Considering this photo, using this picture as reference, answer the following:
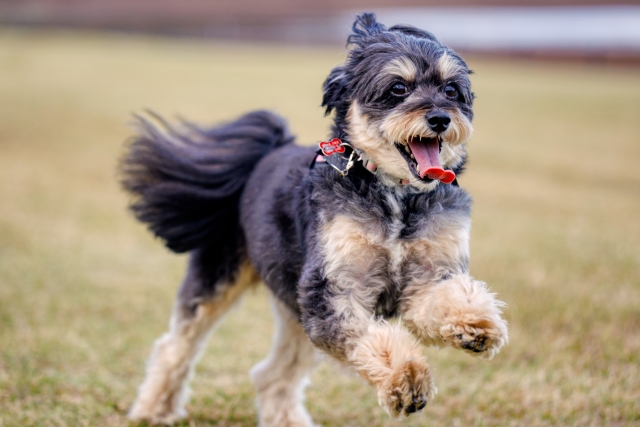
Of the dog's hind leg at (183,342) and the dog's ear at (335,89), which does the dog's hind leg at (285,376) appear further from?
Answer: the dog's ear at (335,89)

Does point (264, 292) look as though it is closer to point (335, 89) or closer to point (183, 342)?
point (183, 342)

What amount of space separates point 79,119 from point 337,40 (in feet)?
65.5

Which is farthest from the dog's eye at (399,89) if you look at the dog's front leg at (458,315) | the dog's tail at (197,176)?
the dog's tail at (197,176)

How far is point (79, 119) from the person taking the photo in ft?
59.6

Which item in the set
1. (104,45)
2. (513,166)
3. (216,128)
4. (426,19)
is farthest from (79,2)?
(216,128)

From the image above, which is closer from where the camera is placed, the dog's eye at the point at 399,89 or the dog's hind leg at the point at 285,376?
the dog's eye at the point at 399,89

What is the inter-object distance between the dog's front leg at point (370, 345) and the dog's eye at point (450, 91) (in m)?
0.98

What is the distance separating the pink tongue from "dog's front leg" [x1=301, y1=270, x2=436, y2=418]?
592mm

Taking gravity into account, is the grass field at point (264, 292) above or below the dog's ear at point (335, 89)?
below

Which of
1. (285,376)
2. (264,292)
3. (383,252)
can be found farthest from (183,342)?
(383,252)

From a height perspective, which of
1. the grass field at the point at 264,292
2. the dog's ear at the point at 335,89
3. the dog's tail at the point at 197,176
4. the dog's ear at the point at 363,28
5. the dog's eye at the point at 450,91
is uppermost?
the dog's ear at the point at 363,28

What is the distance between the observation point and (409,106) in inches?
129

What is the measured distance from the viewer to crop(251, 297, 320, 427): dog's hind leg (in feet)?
14.8

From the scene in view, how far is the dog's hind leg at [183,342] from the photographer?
14.9ft
